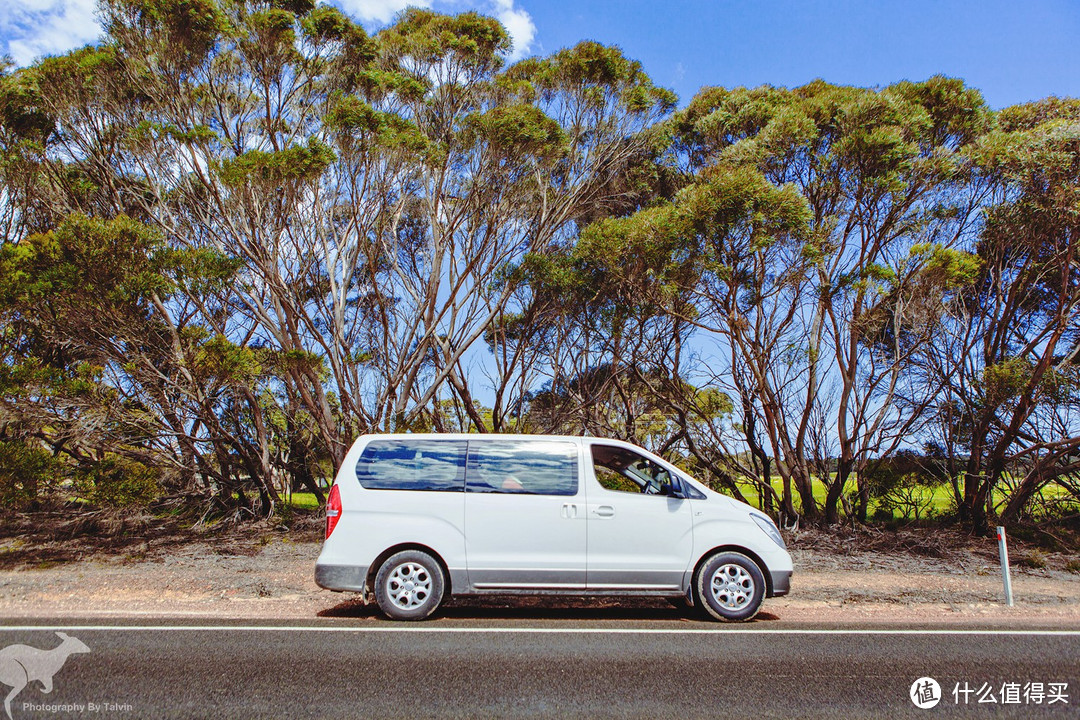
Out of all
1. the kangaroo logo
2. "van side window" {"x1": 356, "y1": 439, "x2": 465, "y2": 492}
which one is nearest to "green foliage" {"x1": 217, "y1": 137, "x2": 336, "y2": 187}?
"van side window" {"x1": 356, "y1": 439, "x2": 465, "y2": 492}

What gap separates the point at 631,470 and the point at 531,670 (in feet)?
8.95

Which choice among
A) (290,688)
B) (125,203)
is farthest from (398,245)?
(290,688)

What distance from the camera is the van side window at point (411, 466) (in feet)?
22.6

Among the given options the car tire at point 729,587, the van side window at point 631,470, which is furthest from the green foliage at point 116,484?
the car tire at point 729,587

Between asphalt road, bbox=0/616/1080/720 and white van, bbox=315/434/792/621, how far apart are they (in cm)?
38

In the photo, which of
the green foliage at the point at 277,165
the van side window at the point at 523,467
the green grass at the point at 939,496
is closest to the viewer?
the van side window at the point at 523,467

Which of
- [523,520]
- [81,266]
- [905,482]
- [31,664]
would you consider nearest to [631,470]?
[523,520]

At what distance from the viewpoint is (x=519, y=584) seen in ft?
21.9

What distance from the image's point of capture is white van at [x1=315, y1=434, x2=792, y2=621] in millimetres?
6680

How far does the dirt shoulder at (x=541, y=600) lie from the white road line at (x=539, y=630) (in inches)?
21.2

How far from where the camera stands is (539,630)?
622 centimetres

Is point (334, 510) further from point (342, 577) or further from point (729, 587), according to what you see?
point (729, 587)

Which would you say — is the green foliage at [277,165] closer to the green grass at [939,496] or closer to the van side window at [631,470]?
the van side window at [631,470]

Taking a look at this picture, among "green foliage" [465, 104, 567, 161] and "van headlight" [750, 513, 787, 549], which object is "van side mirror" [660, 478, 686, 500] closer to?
"van headlight" [750, 513, 787, 549]
